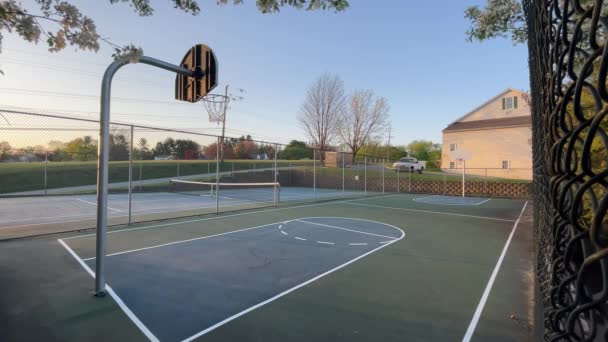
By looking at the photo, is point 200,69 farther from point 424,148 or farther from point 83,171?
point 424,148

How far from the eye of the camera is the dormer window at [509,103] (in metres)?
29.0

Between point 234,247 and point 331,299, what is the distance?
311cm

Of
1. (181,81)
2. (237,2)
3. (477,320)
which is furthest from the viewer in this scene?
(181,81)

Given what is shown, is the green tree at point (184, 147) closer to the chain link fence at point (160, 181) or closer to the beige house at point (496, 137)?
the chain link fence at point (160, 181)

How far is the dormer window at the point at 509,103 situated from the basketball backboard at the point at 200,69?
31553mm

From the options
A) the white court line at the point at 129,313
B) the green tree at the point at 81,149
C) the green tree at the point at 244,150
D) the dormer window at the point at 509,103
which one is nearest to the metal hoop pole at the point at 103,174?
the white court line at the point at 129,313

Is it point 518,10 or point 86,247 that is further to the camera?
point 518,10

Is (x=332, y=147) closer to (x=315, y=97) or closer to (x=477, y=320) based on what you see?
(x=315, y=97)

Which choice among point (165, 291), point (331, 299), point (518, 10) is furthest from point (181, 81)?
point (518, 10)

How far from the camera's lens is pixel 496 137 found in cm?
2828

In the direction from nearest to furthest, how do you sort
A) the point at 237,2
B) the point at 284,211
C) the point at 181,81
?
the point at 237,2
the point at 181,81
the point at 284,211

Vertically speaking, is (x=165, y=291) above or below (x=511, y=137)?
below

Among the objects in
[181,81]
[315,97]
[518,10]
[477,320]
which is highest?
[315,97]

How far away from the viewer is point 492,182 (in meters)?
21.0
